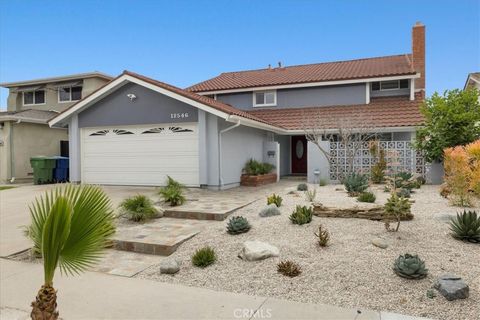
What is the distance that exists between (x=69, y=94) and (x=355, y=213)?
22.1 metres

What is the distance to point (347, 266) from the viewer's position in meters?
4.95

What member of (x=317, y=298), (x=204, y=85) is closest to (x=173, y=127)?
(x=204, y=85)

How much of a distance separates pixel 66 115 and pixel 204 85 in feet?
29.1

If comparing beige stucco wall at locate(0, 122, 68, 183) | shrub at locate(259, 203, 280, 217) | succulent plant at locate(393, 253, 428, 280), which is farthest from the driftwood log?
beige stucco wall at locate(0, 122, 68, 183)

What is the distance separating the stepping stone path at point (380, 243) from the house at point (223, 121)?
23.4ft

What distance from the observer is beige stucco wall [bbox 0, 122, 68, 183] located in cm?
1823

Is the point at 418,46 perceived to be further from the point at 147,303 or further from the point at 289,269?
the point at 147,303

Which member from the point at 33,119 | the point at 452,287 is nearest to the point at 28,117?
the point at 33,119

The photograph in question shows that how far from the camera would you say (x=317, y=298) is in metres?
4.28

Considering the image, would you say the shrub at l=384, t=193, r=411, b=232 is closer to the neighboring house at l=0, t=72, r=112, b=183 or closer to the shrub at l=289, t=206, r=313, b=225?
the shrub at l=289, t=206, r=313, b=225

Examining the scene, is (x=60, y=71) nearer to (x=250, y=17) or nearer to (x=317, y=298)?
(x=250, y=17)

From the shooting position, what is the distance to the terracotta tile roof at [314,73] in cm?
1830

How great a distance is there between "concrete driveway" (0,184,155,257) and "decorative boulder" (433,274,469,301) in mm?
7046

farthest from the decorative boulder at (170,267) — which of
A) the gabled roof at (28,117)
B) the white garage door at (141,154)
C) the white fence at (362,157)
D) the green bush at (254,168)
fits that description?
the gabled roof at (28,117)
